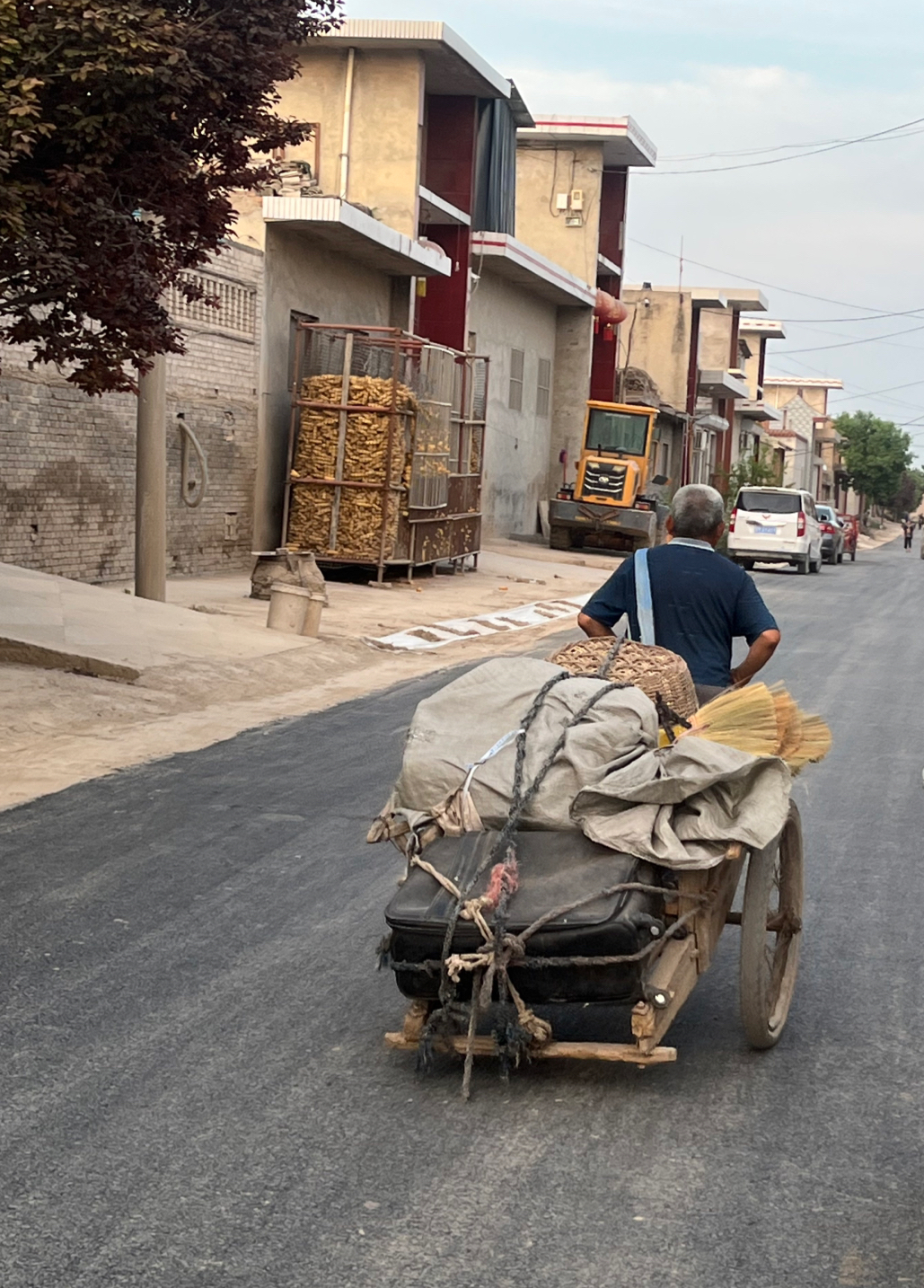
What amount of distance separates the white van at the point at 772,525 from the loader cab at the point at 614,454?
246 cm

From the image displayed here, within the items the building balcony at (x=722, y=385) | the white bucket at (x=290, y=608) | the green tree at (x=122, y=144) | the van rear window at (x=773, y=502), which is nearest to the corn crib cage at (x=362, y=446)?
the white bucket at (x=290, y=608)

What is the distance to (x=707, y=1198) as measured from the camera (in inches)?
153

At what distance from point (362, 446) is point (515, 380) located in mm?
15761

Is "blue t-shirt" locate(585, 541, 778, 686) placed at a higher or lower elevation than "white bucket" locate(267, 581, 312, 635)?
higher

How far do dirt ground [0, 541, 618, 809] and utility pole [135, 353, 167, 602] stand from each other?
940mm

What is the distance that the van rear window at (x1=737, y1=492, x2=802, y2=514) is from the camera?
3669cm

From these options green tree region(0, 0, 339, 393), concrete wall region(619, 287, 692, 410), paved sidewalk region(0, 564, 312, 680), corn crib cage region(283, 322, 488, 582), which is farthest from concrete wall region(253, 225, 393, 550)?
concrete wall region(619, 287, 692, 410)

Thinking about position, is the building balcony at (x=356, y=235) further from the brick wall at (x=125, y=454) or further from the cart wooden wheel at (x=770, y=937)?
the cart wooden wheel at (x=770, y=937)

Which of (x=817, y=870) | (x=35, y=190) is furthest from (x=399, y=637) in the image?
(x=817, y=870)

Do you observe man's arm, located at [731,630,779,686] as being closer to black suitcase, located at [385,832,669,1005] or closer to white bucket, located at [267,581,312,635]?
black suitcase, located at [385,832,669,1005]

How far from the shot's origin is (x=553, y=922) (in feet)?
14.0

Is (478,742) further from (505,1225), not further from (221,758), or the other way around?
(221,758)

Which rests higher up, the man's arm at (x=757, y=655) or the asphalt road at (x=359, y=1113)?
the man's arm at (x=757, y=655)

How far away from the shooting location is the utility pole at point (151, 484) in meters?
15.8
